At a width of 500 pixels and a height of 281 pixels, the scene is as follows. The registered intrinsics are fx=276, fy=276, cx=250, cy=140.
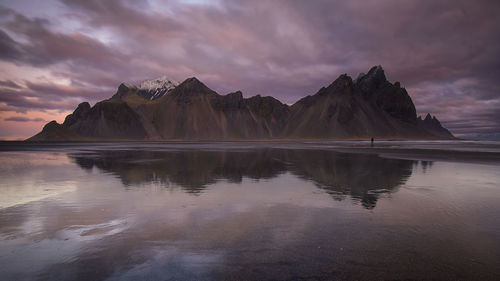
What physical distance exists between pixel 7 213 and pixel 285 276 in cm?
951

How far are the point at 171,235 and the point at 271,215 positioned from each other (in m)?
3.24

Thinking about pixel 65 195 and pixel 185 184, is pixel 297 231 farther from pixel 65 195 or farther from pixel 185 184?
pixel 65 195

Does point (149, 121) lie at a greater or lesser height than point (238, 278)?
greater

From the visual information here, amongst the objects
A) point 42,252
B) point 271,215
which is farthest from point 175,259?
point 271,215

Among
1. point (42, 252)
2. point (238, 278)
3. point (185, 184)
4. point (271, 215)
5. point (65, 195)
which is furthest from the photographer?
point (185, 184)

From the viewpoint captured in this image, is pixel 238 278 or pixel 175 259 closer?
pixel 238 278

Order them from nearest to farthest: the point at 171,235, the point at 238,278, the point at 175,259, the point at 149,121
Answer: the point at 238,278
the point at 175,259
the point at 171,235
the point at 149,121

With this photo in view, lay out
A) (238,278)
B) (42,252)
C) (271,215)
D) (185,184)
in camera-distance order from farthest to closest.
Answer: (185,184), (271,215), (42,252), (238,278)

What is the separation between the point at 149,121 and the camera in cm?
19512

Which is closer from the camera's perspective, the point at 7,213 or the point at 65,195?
the point at 7,213

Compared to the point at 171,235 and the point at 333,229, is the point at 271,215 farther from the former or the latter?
the point at 171,235

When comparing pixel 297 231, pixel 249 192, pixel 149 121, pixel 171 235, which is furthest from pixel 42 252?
pixel 149 121

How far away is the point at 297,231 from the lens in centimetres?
725

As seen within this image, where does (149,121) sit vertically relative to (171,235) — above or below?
above
